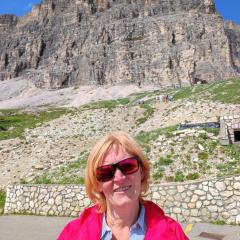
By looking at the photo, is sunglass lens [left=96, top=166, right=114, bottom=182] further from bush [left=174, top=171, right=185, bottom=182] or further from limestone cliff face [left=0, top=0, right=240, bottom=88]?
limestone cliff face [left=0, top=0, right=240, bottom=88]

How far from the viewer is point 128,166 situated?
12.6ft

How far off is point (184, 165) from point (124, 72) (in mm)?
116134

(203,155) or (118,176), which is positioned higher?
(118,176)

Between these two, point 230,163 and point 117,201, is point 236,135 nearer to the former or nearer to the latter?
point 230,163

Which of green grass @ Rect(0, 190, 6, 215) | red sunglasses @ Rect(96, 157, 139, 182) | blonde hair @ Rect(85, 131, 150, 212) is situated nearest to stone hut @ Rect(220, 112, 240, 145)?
green grass @ Rect(0, 190, 6, 215)

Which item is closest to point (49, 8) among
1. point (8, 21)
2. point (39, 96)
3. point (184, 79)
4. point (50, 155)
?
point (8, 21)

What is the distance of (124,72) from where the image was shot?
132 metres

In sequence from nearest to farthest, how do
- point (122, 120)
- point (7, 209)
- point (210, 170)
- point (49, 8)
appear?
point (210, 170)
point (7, 209)
point (122, 120)
point (49, 8)

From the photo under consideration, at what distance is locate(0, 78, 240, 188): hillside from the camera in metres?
17.4

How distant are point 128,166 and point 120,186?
22 cm

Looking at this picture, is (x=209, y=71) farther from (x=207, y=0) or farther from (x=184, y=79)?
(x=207, y=0)

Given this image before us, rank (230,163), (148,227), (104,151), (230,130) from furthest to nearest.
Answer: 1. (230,130)
2. (230,163)
3. (104,151)
4. (148,227)

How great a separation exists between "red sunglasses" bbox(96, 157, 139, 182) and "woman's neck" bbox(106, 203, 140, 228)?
1.12ft

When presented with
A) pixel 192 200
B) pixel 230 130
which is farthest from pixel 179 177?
pixel 230 130
